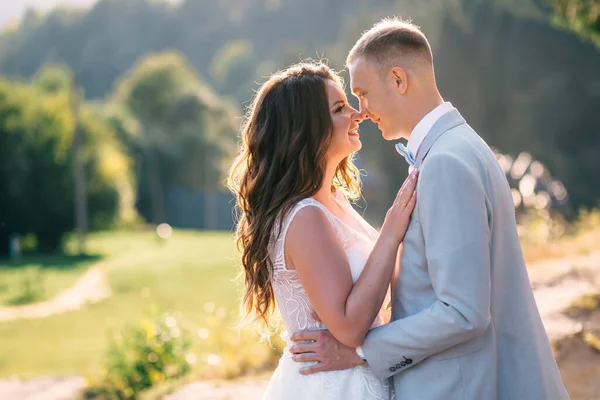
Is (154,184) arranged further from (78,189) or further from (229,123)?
(78,189)

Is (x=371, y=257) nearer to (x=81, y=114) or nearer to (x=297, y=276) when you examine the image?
(x=297, y=276)

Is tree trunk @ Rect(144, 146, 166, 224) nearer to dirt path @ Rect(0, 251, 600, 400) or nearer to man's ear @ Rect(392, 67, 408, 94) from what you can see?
dirt path @ Rect(0, 251, 600, 400)

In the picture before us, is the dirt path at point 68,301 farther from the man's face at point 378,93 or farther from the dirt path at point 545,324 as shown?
the man's face at point 378,93

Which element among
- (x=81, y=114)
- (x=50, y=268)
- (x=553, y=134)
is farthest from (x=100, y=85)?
(x=553, y=134)

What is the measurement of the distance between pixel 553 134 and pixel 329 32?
189 ft

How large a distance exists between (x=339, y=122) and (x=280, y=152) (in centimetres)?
26

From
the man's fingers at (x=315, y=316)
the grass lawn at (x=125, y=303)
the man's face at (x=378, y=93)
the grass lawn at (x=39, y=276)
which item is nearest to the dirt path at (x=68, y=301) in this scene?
the grass lawn at (x=39, y=276)

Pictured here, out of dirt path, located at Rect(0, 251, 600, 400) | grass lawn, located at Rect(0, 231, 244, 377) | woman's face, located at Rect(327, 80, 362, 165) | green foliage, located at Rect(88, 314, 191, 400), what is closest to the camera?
woman's face, located at Rect(327, 80, 362, 165)

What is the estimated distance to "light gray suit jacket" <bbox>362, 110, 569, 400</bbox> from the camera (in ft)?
6.70

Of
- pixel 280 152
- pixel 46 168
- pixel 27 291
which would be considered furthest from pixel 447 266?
pixel 46 168

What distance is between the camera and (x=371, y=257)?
2.38 meters

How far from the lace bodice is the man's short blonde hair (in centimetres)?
57

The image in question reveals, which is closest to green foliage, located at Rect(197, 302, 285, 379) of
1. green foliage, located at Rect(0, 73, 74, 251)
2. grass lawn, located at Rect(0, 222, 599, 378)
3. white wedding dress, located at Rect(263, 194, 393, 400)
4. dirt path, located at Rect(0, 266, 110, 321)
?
grass lawn, located at Rect(0, 222, 599, 378)

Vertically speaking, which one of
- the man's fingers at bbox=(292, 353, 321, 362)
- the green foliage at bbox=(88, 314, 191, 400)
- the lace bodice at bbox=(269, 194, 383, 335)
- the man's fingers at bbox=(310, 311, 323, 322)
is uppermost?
the lace bodice at bbox=(269, 194, 383, 335)
